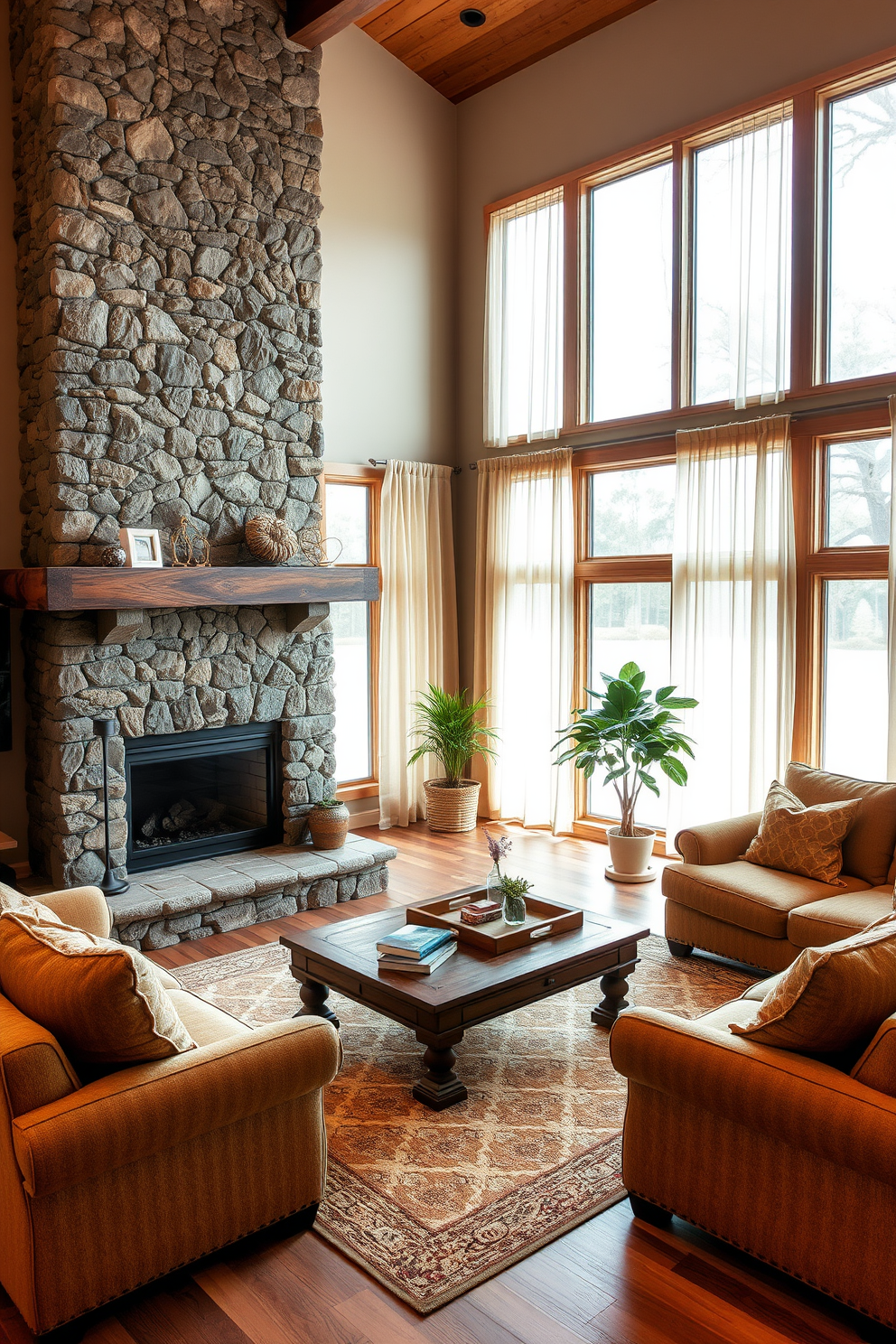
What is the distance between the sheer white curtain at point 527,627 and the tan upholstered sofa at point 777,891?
1.92 m

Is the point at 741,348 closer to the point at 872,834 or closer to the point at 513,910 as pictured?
the point at 872,834

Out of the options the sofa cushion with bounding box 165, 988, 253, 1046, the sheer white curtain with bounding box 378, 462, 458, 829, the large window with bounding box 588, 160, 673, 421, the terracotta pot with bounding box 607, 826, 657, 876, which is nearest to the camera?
the sofa cushion with bounding box 165, 988, 253, 1046

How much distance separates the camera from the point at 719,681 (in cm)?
550

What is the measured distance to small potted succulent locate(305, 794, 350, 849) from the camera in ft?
17.9

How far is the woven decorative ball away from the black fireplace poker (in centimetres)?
114

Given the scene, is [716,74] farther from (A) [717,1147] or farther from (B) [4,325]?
(A) [717,1147]

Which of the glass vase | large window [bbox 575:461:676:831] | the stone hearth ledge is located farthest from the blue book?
large window [bbox 575:461:676:831]

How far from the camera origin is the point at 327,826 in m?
5.44

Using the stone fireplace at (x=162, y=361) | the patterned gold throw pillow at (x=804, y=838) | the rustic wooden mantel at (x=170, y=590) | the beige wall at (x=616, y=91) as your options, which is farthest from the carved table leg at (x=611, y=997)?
the beige wall at (x=616, y=91)

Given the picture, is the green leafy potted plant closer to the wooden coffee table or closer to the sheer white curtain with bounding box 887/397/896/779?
the sheer white curtain with bounding box 887/397/896/779

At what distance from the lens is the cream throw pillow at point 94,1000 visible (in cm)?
216

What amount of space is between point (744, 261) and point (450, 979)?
13.5 feet

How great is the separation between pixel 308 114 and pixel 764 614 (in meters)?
3.67

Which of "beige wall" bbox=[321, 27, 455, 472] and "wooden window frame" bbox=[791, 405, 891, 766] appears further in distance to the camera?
"beige wall" bbox=[321, 27, 455, 472]
